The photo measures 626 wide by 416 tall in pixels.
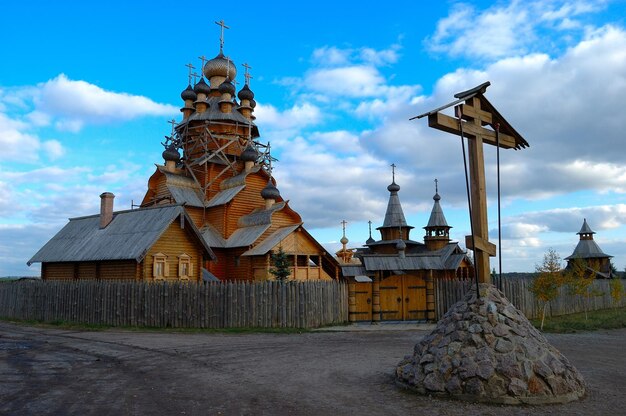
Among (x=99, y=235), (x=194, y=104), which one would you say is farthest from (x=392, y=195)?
(x=99, y=235)

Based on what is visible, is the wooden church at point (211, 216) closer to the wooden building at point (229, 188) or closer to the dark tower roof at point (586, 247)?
the wooden building at point (229, 188)

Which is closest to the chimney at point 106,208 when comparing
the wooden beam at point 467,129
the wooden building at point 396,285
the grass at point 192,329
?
the grass at point 192,329

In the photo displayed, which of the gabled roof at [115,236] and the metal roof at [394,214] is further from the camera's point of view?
the metal roof at [394,214]

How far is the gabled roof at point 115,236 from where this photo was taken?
23.5 m

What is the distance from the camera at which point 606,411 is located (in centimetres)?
750

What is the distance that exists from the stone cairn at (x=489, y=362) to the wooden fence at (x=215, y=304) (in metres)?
11.8

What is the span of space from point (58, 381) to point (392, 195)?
38.0 meters

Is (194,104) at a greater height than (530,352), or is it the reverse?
(194,104)

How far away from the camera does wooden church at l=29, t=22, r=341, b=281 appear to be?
24.8 m

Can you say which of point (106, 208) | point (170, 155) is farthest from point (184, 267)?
point (170, 155)

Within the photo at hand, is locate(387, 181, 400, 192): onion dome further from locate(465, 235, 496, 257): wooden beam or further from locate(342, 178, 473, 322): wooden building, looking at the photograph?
locate(465, 235, 496, 257): wooden beam

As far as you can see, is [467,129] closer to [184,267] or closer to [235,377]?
[235,377]

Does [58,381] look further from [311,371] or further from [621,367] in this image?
[621,367]

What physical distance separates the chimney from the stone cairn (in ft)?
73.7
